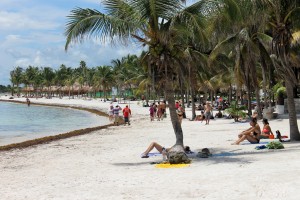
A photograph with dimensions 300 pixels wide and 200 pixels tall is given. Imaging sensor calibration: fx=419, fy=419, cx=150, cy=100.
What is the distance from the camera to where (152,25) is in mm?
10492

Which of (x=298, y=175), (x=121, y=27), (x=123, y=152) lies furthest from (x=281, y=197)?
(x=123, y=152)

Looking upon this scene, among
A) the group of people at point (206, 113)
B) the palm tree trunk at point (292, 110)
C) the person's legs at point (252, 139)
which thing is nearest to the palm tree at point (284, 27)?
the palm tree trunk at point (292, 110)

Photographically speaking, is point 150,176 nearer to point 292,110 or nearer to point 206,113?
point 292,110

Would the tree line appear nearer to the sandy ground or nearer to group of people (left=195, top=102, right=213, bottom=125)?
the sandy ground

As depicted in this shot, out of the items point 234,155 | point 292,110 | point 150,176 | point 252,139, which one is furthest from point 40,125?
point 150,176

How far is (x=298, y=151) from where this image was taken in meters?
10.6

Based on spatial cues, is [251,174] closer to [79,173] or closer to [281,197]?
[281,197]

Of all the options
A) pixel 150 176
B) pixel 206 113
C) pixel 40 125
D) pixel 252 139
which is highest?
pixel 206 113

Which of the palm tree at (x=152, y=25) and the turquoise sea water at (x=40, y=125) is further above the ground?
the palm tree at (x=152, y=25)

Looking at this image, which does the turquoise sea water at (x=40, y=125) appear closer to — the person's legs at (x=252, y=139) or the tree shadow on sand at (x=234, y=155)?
the person's legs at (x=252, y=139)

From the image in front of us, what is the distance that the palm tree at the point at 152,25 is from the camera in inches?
406

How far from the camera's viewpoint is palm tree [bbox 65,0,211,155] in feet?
33.8

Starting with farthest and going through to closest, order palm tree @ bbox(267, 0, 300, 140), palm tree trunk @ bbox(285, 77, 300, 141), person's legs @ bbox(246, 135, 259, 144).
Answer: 1. person's legs @ bbox(246, 135, 259, 144)
2. palm tree trunk @ bbox(285, 77, 300, 141)
3. palm tree @ bbox(267, 0, 300, 140)

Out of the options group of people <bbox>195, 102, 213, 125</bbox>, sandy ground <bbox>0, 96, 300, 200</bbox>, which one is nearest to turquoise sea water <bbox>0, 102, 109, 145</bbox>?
group of people <bbox>195, 102, 213, 125</bbox>
